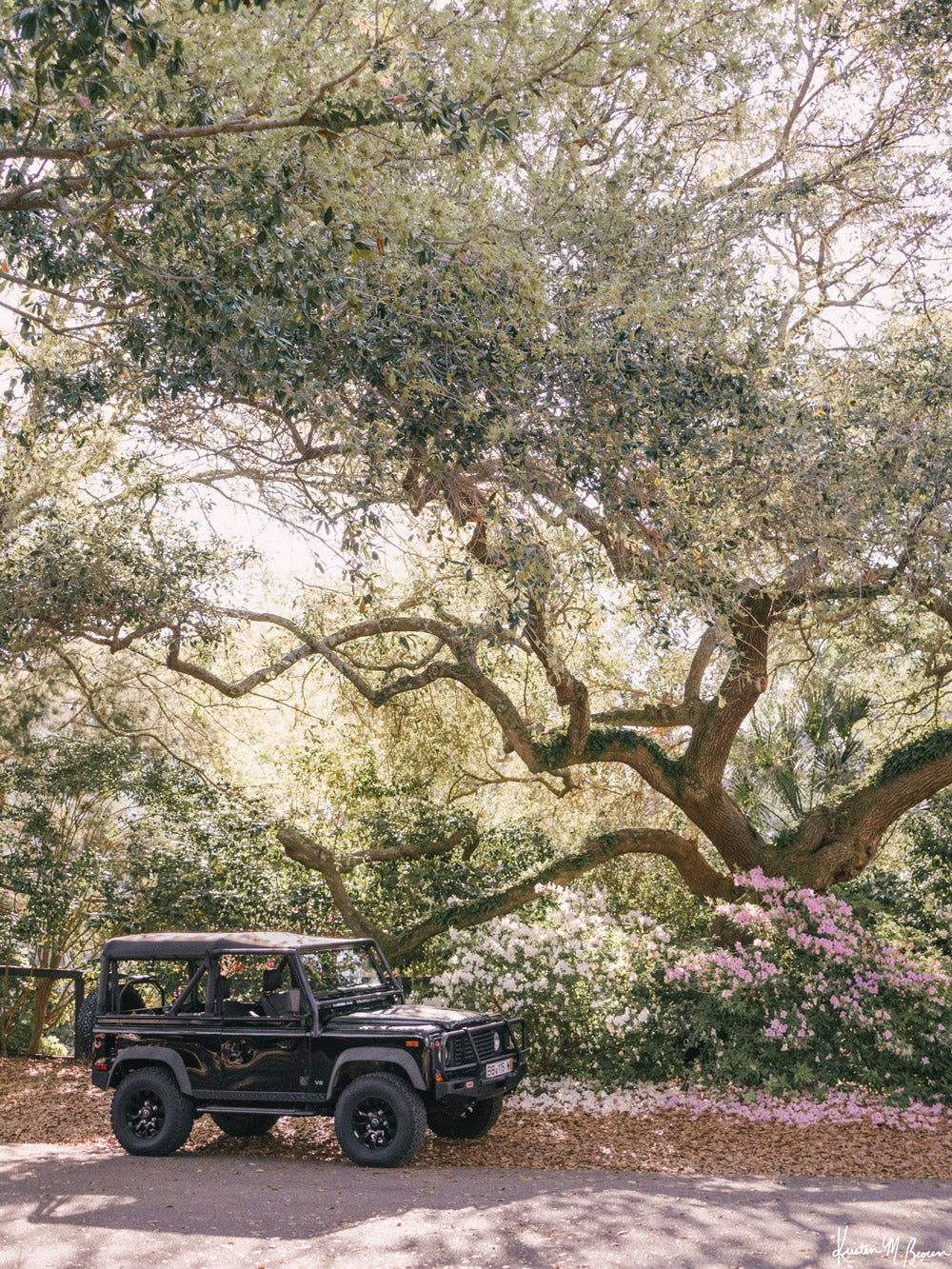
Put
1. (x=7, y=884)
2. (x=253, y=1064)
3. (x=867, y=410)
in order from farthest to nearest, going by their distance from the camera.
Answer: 1. (x=7, y=884)
2. (x=867, y=410)
3. (x=253, y=1064)

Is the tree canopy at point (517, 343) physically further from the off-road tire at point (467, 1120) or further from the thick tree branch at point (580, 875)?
the off-road tire at point (467, 1120)

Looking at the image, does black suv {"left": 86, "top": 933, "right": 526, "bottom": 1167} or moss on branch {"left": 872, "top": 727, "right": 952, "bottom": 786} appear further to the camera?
moss on branch {"left": 872, "top": 727, "right": 952, "bottom": 786}

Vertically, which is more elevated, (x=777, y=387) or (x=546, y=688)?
(x=777, y=387)

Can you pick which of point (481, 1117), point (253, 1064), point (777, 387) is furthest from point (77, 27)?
point (481, 1117)

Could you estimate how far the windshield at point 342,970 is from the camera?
751 cm

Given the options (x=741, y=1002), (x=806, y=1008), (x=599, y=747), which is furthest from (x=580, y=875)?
(x=806, y=1008)

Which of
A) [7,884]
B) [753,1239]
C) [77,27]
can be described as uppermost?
Answer: [77,27]

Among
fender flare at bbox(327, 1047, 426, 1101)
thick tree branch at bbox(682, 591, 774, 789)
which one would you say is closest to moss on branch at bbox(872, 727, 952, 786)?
thick tree branch at bbox(682, 591, 774, 789)

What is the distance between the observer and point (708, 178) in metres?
10.5

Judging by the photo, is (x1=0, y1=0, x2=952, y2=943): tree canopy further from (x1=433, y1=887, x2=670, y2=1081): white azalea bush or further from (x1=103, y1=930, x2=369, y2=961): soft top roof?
(x1=103, y1=930, x2=369, y2=961): soft top roof

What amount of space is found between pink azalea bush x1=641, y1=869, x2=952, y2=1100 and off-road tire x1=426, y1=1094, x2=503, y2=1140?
93.6 inches

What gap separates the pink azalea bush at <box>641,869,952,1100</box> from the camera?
882 cm

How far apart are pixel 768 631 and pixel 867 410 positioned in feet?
10.5

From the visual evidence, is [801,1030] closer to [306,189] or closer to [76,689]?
[306,189]
